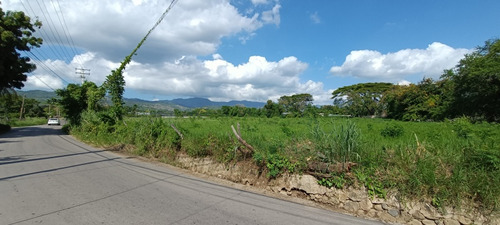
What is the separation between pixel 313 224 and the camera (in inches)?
153

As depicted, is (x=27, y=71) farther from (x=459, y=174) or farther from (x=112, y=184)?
(x=459, y=174)

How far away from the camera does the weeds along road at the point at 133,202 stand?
150 inches

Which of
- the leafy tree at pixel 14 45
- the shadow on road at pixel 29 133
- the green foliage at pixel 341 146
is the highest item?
the leafy tree at pixel 14 45

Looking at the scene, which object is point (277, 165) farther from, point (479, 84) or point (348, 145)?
point (479, 84)

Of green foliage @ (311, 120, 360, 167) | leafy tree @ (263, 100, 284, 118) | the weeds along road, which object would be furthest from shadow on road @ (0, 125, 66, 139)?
leafy tree @ (263, 100, 284, 118)

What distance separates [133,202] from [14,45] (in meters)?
23.2

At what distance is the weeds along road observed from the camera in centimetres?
380

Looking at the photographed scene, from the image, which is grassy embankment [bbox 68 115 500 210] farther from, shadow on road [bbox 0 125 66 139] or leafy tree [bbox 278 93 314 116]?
leafy tree [bbox 278 93 314 116]

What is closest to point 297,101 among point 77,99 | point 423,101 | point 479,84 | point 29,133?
point 423,101

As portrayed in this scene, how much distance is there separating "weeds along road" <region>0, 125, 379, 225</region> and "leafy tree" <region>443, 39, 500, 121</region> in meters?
25.6

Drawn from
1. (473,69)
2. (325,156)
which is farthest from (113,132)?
(473,69)

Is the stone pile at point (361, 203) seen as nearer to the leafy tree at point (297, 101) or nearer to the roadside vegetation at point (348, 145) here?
the roadside vegetation at point (348, 145)

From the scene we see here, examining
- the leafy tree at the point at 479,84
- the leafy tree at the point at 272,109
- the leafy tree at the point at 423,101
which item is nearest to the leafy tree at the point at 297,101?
the leafy tree at the point at 272,109

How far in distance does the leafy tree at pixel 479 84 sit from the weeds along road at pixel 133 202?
2560 cm
